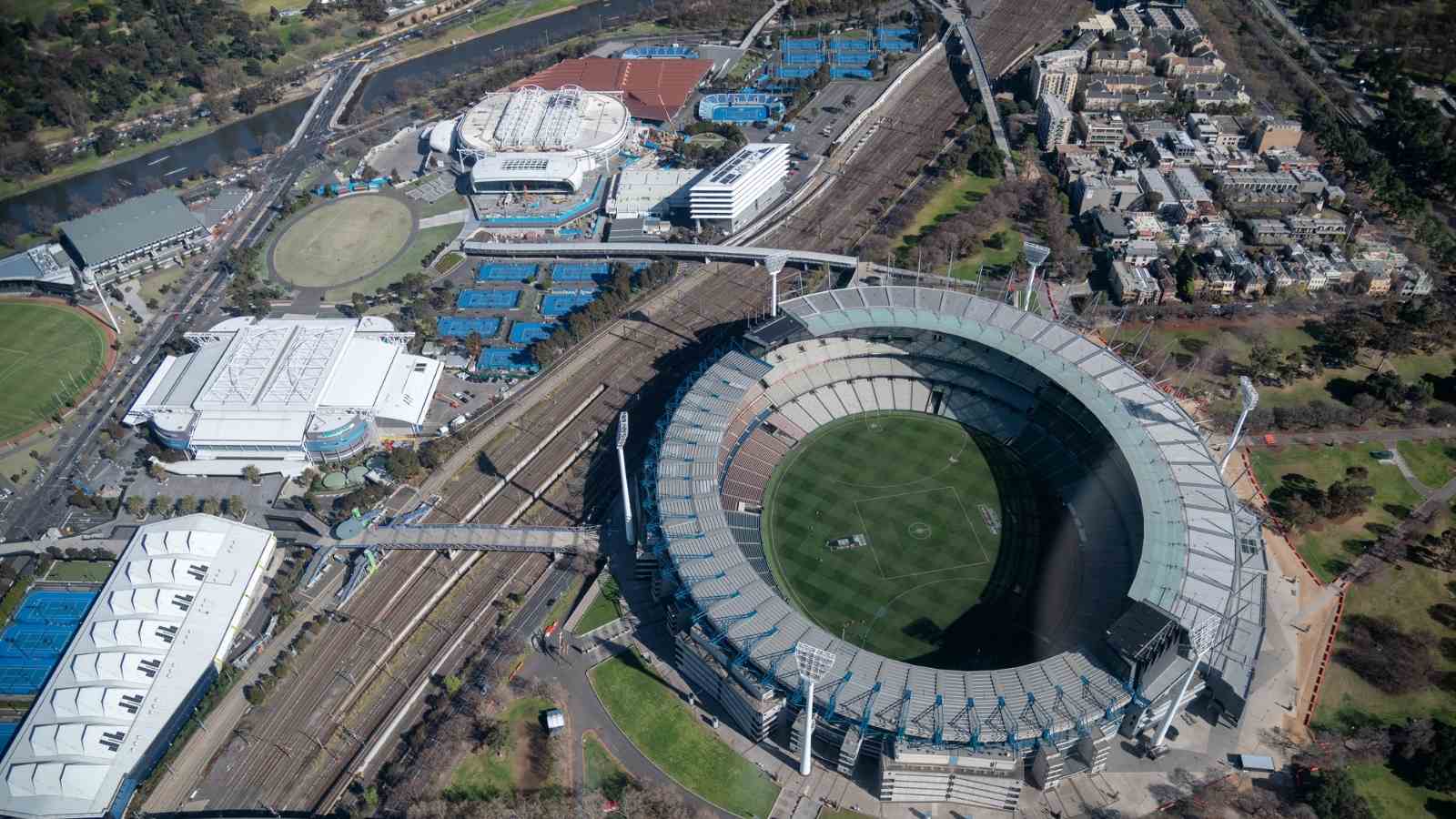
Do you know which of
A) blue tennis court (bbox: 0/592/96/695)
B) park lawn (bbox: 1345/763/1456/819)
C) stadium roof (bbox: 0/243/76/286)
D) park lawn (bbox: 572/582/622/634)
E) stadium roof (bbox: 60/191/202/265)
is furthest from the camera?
stadium roof (bbox: 60/191/202/265)

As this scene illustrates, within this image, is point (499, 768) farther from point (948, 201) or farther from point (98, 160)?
point (98, 160)

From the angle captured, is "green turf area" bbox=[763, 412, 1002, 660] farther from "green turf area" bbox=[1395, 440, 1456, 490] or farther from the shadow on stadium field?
"green turf area" bbox=[1395, 440, 1456, 490]

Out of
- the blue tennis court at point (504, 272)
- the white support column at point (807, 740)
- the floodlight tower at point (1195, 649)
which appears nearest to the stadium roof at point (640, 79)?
the blue tennis court at point (504, 272)

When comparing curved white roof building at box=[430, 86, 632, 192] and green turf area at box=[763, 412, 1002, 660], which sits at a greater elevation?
curved white roof building at box=[430, 86, 632, 192]

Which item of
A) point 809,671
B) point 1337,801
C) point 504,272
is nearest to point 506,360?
point 504,272

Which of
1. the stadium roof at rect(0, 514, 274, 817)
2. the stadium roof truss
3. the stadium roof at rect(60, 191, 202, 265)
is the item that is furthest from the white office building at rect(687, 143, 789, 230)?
the stadium roof at rect(60, 191, 202, 265)

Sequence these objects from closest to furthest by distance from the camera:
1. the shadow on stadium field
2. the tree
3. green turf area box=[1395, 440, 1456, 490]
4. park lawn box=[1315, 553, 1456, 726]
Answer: the tree → park lawn box=[1315, 553, 1456, 726] → the shadow on stadium field → green turf area box=[1395, 440, 1456, 490]

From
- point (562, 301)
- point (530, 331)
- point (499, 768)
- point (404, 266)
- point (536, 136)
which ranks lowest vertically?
point (499, 768)
